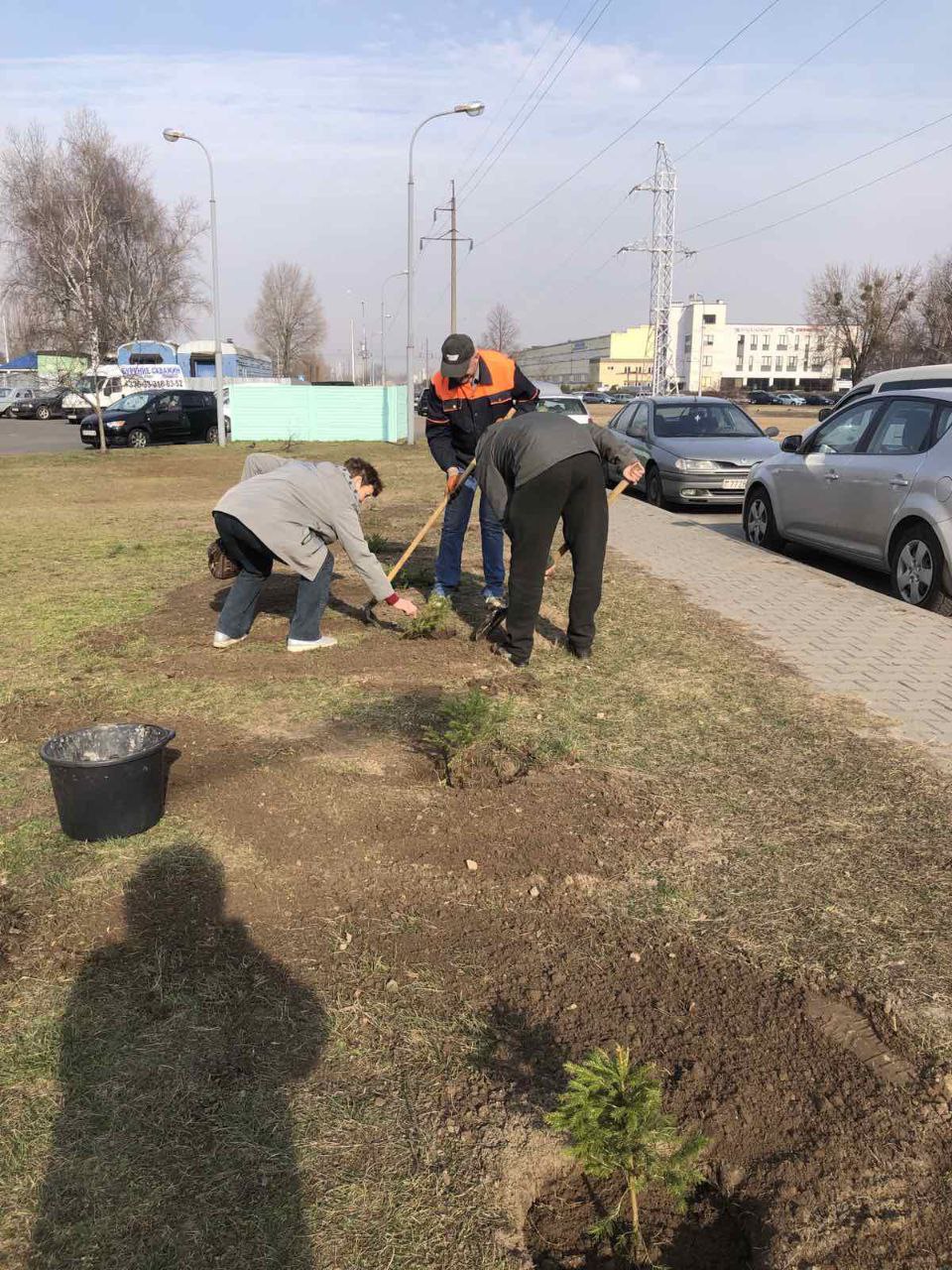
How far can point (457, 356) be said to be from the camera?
6523 mm

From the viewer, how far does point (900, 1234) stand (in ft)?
6.66

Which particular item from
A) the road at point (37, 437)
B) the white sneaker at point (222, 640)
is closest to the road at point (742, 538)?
the road at point (37, 437)

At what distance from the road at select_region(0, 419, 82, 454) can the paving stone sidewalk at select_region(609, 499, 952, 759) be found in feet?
74.1

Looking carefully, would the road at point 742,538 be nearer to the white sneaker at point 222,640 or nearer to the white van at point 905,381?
the white van at point 905,381

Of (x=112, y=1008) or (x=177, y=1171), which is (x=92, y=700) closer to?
(x=112, y=1008)

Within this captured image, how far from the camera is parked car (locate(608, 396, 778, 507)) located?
13.8m

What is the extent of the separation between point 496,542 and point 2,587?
4635 millimetres

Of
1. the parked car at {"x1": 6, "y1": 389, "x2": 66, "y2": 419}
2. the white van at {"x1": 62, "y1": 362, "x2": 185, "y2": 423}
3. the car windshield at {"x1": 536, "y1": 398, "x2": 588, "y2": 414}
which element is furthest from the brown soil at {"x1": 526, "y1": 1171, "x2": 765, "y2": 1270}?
the parked car at {"x1": 6, "y1": 389, "x2": 66, "y2": 419}

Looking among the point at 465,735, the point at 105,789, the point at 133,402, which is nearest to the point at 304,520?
the point at 465,735

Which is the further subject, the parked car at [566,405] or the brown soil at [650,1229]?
the parked car at [566,405]

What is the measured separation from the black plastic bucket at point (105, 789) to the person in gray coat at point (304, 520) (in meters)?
2.05

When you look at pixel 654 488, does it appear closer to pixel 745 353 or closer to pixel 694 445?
pixel 694 445

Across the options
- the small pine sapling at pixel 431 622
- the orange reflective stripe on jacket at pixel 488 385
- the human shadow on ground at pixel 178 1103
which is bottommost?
the human shadow on ground at pixel 178 1103

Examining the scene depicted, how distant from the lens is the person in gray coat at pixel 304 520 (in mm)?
5602
